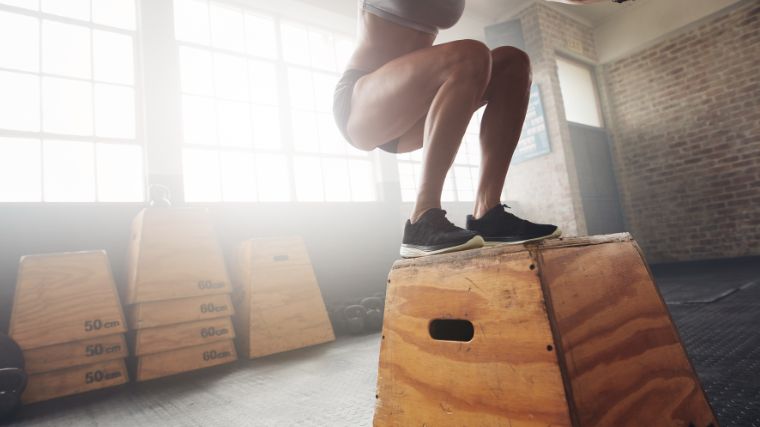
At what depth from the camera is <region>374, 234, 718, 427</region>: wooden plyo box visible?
0.64m

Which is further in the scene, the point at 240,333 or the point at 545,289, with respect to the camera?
the point at 240,333

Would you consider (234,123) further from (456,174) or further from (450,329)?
(450,329)

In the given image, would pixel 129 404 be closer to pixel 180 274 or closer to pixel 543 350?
pixel 180 274

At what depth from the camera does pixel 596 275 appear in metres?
0.77

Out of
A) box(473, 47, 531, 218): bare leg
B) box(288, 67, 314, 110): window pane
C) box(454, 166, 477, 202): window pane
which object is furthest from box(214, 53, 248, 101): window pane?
box(473, 47, 531, 218): bare leg

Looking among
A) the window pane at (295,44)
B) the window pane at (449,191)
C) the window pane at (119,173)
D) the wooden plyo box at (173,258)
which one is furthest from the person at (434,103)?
the window pane at (449,191)

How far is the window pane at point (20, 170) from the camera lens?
273 cm

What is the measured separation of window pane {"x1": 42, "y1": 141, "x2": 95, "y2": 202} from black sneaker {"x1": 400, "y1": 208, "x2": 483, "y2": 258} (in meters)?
3.01

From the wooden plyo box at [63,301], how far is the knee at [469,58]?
7.75 feet

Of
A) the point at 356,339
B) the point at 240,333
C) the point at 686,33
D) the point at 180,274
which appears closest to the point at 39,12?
the point at 180,274

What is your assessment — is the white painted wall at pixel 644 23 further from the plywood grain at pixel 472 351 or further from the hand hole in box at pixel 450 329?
the plywood grain at pixel 472 351

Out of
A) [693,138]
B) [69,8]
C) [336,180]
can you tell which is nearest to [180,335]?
[336,180]

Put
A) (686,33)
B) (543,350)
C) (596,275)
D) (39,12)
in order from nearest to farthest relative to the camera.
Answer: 1. (543,350)
2. (596,275)
3. (39,12)
4. (686,33)

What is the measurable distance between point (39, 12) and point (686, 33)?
6.97 metres
